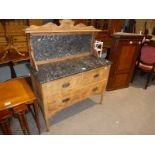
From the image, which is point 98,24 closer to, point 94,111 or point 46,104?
point 94,111

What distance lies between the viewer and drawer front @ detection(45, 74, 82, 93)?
1572 mm

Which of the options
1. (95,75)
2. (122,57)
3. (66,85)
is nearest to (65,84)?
(66,85)

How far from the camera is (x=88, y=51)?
2.21m

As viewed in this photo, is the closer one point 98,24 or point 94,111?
point 94,111

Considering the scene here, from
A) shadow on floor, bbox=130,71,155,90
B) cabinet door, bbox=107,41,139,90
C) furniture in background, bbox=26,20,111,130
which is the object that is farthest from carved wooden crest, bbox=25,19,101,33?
shadow on floor, bbox=130,71,155,90

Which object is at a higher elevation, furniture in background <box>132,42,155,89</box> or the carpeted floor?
furniture in background <box>132,42,155,89</box>

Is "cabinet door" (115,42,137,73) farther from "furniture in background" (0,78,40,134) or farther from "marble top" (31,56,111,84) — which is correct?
"furniture in background" (0,78,40,134)

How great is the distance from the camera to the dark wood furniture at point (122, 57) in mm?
2373

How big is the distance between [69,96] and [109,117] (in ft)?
2.74

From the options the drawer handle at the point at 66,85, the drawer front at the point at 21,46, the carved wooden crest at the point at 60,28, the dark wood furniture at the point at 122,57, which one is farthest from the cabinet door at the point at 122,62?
the drawer front at the point at 21,46

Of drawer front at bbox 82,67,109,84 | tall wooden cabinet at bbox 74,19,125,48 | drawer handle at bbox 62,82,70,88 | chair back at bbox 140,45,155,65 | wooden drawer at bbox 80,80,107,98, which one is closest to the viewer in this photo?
drawer handle at bbox 62,82,70,88

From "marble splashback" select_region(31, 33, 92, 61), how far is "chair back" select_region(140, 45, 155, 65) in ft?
4.60
